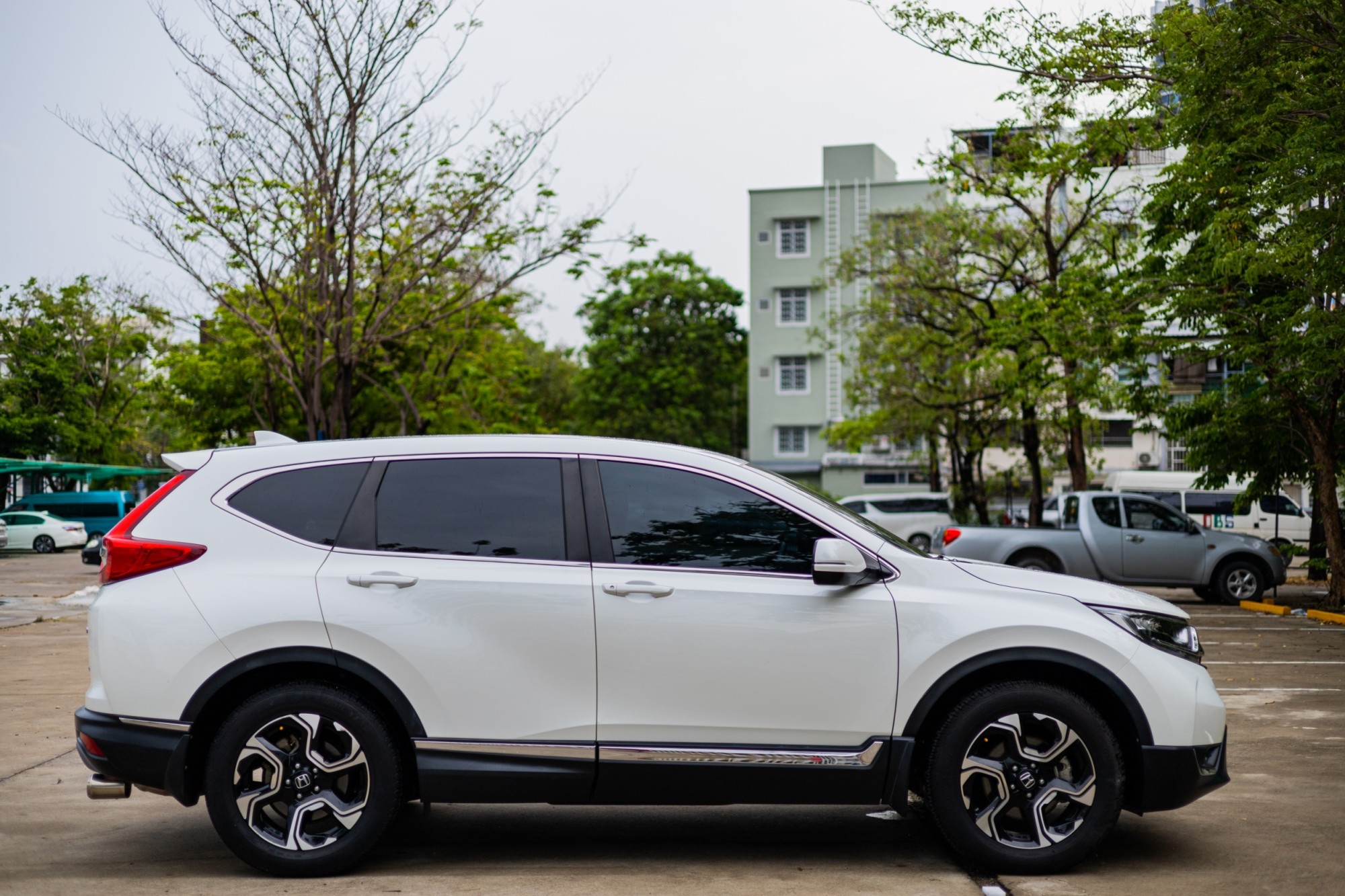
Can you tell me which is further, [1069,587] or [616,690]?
[1069,587]

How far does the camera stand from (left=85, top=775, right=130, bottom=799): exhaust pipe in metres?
5.29

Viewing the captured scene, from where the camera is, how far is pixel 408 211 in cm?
2192

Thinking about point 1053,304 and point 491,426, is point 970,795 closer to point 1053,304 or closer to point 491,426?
point 1053,304

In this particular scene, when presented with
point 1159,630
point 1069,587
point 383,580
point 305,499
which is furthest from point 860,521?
point 305,499

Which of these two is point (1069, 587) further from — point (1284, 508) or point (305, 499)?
point (1284, 508)

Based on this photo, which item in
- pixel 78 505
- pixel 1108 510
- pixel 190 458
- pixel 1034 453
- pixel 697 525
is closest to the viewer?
pixel 697 525

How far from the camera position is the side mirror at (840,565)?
5164 millimetres

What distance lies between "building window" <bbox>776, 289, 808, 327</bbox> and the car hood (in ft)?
191

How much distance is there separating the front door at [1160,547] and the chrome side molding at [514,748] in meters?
16.9

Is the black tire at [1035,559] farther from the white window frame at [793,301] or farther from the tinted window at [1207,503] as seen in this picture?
the white window frame at [793,301]

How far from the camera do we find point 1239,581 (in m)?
20.5

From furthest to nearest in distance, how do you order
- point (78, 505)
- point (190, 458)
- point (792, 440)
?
point (792, 440), point (78, 505), point (190, 458)

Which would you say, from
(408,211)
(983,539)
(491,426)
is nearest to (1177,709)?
(983,539)

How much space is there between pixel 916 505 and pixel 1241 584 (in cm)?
1893
